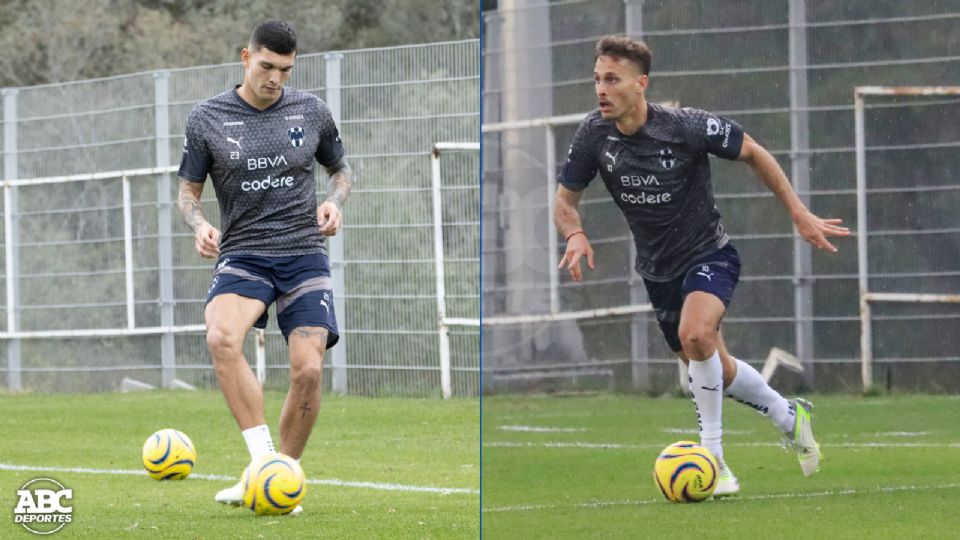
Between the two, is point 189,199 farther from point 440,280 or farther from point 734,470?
point 440,280

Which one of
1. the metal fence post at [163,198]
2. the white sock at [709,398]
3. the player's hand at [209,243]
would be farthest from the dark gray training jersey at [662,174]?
the metal fence post at [163,198]

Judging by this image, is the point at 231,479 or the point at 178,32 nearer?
the point at 231,479

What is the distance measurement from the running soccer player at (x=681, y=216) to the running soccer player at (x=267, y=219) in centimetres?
170

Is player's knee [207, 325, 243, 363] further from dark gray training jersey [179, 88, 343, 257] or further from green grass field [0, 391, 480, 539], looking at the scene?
green grass field [0, 391, 480, 539]

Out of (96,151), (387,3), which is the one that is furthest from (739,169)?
(387,3)

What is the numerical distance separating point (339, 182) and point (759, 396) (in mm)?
2661

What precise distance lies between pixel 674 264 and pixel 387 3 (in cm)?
2763

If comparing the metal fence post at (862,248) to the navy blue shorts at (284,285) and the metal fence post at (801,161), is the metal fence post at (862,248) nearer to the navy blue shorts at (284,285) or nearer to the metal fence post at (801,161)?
the metal fence post at (801,161)

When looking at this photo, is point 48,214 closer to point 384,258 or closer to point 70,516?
point 384,258

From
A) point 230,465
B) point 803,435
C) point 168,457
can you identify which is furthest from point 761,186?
point 230,465

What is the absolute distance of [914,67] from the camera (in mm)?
5750

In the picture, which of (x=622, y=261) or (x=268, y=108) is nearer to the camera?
(x=622, y=261)

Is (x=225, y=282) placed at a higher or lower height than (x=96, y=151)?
lower

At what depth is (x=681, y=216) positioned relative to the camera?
5.92 metres
